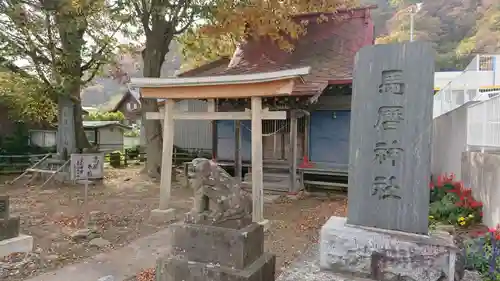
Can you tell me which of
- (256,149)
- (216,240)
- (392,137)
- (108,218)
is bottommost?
(108,218)

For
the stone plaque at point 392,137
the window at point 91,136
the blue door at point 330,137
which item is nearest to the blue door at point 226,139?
the blue door at point 330,137

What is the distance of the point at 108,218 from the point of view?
8.44 meters

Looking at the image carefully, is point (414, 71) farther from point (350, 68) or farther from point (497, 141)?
point (350, 68)

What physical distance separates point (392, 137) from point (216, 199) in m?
2.21

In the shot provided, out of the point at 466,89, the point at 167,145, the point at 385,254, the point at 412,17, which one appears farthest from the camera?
the point at 412,17

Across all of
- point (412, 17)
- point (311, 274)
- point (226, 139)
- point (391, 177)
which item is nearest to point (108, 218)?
point (311, 274)

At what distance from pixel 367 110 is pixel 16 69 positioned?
1489 centimetres

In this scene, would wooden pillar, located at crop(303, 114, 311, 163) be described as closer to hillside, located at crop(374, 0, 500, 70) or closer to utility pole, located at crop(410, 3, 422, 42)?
utility pole, located at crop(410, 3, 422, 42)

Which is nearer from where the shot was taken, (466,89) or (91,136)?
(466,89)

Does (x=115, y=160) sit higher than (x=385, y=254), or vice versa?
(x=385, y=254)

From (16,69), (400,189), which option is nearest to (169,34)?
(16,69)

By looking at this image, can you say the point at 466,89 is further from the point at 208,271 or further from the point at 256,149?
the point at 208,271

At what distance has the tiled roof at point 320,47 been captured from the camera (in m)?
12.8

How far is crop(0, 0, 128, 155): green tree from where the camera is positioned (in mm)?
12914
